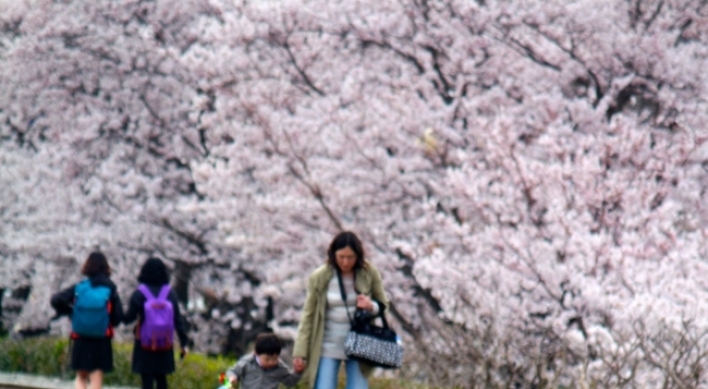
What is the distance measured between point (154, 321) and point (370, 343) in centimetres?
254

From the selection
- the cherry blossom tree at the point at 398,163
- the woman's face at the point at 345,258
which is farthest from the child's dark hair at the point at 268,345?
the cherry blossom tree at the point at 398,163

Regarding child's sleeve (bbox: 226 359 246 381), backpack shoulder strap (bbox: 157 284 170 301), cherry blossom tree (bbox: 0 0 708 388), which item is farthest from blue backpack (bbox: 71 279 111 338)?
cherry blossom tree (bbox: 0 0 708 388)

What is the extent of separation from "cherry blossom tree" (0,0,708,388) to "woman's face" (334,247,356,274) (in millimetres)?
1646

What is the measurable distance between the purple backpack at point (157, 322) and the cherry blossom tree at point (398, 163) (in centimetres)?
202

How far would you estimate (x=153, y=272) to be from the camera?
8.76 metres

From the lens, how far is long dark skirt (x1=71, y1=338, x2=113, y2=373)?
9.18 meters

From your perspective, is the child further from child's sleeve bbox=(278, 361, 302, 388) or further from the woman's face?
the woman's face

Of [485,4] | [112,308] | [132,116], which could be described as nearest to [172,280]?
[132,116]

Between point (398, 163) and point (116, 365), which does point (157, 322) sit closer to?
point (116, 365)

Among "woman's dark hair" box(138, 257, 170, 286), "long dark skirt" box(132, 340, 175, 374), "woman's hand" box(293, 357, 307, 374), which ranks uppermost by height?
"woman's dark hair" box(138, 257, 170, 286)

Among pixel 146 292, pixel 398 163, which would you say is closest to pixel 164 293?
pixel 146 292

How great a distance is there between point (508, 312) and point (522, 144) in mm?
1762

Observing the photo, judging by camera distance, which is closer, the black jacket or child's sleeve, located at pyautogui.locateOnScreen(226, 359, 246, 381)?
child's sleeve, located at pyautogui.locateOnScreen(226, 359, 246, 381)

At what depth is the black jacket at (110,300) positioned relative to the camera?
29.6 feet
